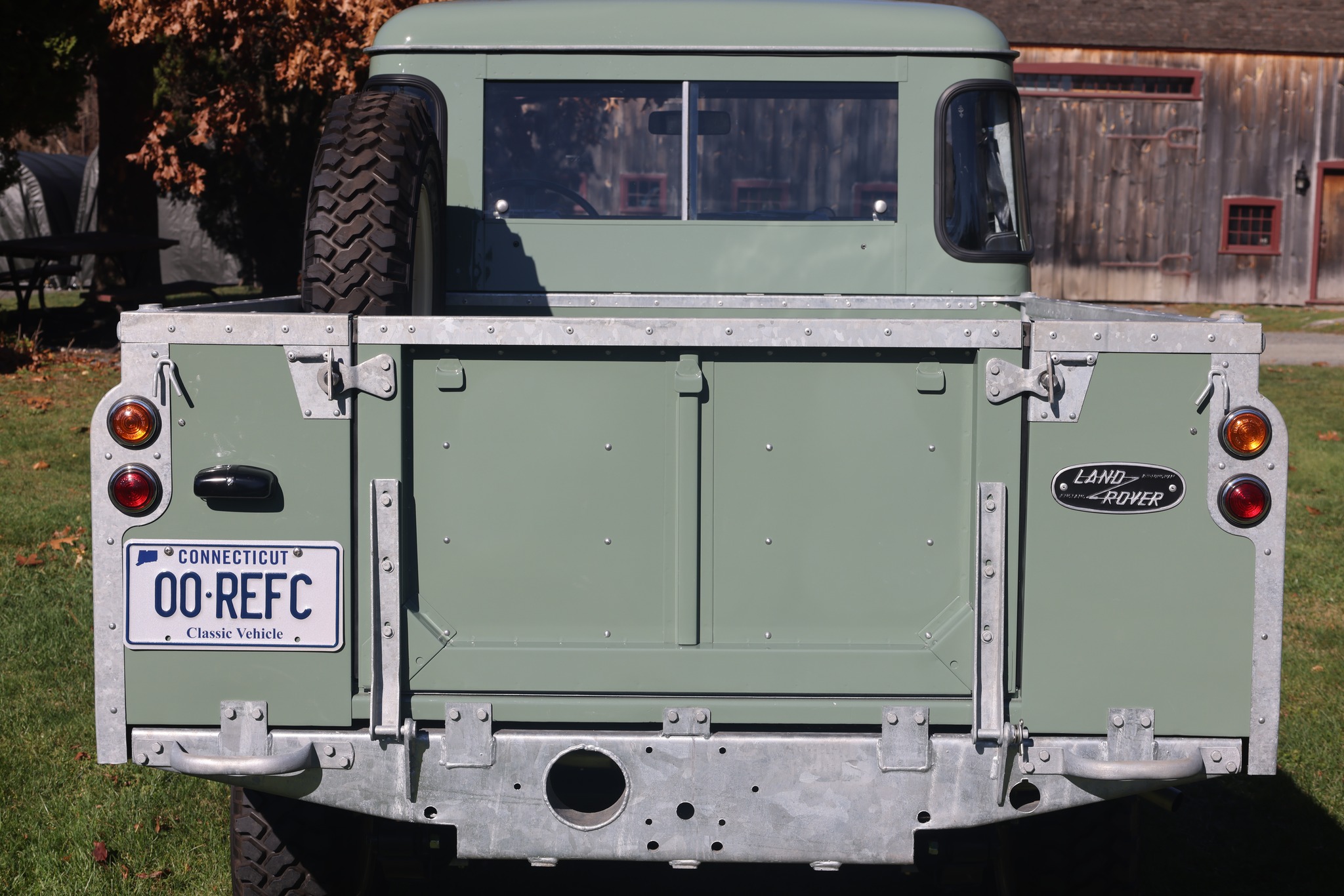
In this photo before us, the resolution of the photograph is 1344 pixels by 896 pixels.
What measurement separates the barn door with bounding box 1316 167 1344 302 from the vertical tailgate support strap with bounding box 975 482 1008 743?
2586 cm

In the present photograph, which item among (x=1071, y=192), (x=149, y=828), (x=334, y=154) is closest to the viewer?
(x=334, y=154)

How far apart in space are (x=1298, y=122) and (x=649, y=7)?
79.4 feet

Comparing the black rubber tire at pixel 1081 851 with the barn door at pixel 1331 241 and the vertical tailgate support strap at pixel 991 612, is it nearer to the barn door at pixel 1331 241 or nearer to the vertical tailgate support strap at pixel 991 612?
the vertical tailgate support strap at pixel 991 612

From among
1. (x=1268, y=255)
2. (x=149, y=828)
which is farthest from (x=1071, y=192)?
(x=149, y=828)

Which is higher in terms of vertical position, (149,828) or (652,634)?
(652,634)

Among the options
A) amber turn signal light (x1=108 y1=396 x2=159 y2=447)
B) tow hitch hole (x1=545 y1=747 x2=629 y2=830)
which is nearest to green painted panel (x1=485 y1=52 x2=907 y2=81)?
amber turn signal light (x1=108 y1=396 x2=159 y2=447)

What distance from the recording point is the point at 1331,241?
25.7m

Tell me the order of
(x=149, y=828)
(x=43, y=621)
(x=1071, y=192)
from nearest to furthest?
1. (x=149, y=828)
2. (x=43, y=621)
3. (x=1071, y=192)

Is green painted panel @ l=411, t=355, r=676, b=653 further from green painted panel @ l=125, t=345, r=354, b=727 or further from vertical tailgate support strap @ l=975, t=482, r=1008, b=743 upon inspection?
vertical tailgate support strap @ l=975, t=482, r=1008, b=743

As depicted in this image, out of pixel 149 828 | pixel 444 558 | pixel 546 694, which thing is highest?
pixel 444 558

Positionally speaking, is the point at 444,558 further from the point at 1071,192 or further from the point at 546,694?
the point at 1071,192

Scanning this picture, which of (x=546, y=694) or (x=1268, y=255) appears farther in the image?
(x=1268, y=255)

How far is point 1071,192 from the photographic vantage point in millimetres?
25031

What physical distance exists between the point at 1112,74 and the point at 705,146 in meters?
22.2
